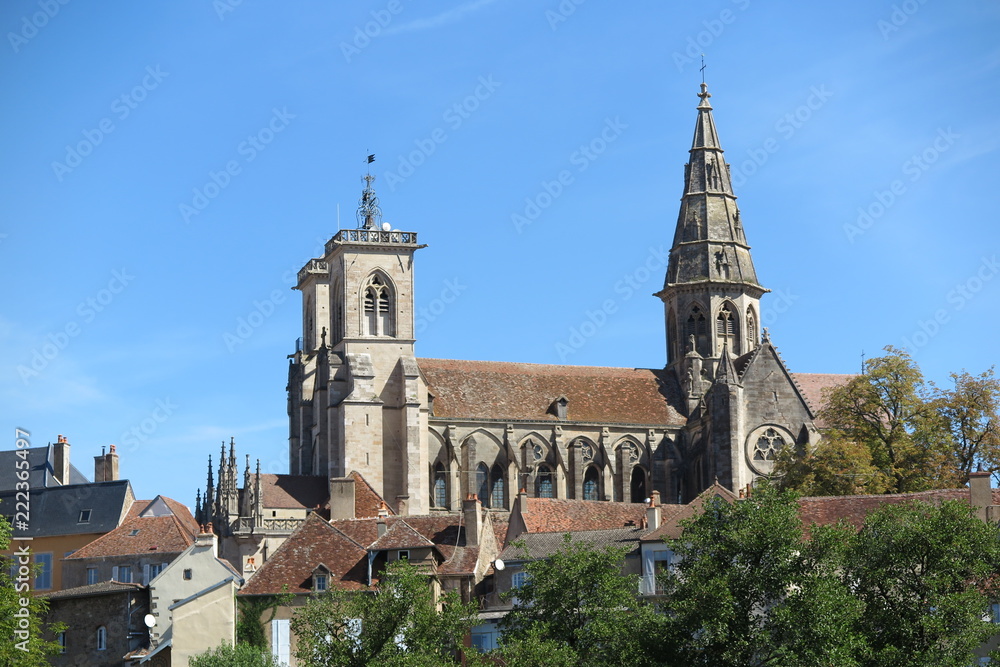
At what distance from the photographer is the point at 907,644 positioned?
47625 millimetres

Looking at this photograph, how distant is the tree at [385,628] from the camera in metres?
50.7

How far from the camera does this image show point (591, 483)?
9919 cm

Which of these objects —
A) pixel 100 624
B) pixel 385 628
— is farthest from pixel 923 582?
pixel 100 624

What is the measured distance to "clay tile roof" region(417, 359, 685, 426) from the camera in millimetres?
98438

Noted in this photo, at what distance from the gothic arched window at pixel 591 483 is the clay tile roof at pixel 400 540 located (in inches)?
1330

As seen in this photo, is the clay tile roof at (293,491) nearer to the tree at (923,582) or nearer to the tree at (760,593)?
the tree at (760,593)

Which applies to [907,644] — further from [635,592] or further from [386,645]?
[386,645]

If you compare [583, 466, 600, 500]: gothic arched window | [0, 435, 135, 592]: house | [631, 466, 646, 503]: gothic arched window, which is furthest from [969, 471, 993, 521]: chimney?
[631, 466, 646, 503]: gothic arched window

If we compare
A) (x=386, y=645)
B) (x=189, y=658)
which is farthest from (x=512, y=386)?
(x=386, y=645)

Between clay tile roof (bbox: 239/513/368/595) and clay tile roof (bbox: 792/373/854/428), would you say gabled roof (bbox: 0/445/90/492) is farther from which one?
clay tile roof (bbox: 792/373/854/428)

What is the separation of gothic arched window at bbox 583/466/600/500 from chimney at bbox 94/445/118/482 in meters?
23.9

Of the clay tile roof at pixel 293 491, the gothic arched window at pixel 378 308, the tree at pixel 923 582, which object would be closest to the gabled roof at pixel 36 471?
the clay tile roof at pixel 293 491

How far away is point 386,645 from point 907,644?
1351 centimetres

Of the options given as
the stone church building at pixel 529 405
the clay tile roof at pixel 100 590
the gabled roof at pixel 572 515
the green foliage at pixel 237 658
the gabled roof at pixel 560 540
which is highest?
the stone church building at pixel 529 405
